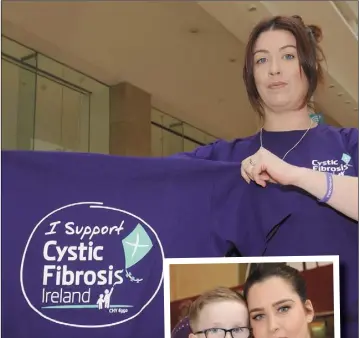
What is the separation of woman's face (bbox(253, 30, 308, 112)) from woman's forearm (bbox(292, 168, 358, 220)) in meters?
0.16

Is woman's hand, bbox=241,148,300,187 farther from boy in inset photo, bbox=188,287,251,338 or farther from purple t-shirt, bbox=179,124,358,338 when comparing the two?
boy in inset photo, bbox=188,287,251,338

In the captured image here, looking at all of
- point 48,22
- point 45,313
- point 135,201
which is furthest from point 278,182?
point 48,22

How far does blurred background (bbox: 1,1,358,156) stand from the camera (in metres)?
3.39

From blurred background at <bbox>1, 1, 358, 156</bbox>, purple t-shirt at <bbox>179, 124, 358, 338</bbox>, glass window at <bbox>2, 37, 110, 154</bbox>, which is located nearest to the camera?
purple t-shirt at <bbox>179, 124, 358, 338</bbox>

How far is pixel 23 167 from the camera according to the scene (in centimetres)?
96

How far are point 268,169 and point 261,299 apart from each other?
20 cm

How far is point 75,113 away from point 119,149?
1.64ft

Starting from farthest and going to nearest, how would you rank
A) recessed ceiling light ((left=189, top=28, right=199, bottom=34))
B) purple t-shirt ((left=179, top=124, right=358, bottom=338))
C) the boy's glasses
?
recessed ceiling light ((left=189, top=28, right=199, bottom=34))
purple t-shirt ((left=179, top=124, right=358, bottom=338))
the boy's glasses

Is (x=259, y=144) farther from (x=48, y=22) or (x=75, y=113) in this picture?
(x=75, y=113)

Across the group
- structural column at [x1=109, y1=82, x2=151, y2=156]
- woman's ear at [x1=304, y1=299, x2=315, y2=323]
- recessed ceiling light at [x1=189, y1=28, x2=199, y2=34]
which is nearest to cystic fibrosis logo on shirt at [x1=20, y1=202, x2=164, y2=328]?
woman's ear at [x1=304, y1=299, x2=315, y2=323]

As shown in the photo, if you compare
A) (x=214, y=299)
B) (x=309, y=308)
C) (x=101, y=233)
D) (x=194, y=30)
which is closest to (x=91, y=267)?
(x=101, y=233)

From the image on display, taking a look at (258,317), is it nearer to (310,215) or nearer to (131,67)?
(310,215)

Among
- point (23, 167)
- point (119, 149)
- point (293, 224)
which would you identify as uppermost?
point (119, 149)

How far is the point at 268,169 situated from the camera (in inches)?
33.7
